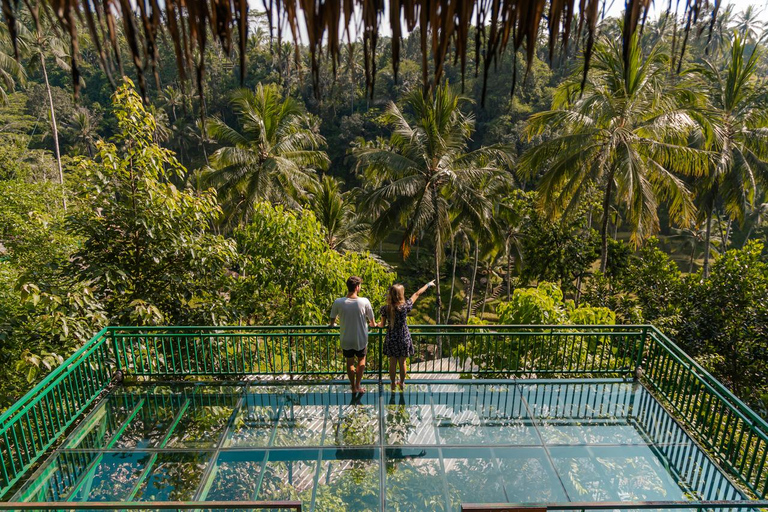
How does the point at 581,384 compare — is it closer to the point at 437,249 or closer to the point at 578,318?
the point at 578,318

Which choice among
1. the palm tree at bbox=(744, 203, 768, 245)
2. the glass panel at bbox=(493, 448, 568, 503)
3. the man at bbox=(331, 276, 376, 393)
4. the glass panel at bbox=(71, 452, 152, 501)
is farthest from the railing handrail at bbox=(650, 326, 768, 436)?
the palm tree at bbox=(744, 203, 768, 245)

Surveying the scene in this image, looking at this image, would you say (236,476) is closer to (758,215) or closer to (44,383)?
(44,383)

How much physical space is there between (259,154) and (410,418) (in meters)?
12.8

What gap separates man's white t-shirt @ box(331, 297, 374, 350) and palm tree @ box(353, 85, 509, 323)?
783 centimetres

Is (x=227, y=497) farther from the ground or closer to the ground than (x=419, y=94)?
closer to the ground

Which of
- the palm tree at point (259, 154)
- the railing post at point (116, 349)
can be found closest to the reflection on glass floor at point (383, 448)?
the railing post at point (116, 349)

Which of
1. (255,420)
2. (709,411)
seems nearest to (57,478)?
(255,420)

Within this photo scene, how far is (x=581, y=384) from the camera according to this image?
282 inches

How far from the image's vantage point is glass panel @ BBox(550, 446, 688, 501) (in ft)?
16.9

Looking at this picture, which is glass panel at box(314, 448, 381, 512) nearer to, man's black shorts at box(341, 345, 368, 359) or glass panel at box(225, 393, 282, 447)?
glass panel at box(225, 393, 282, 447)

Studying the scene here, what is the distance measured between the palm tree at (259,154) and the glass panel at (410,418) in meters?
10.6

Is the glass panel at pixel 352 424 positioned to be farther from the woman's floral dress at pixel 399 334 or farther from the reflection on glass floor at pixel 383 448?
the woman's floral dress at pixel 399 334

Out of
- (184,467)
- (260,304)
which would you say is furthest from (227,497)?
(260,304)

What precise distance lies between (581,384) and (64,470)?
6529mm
